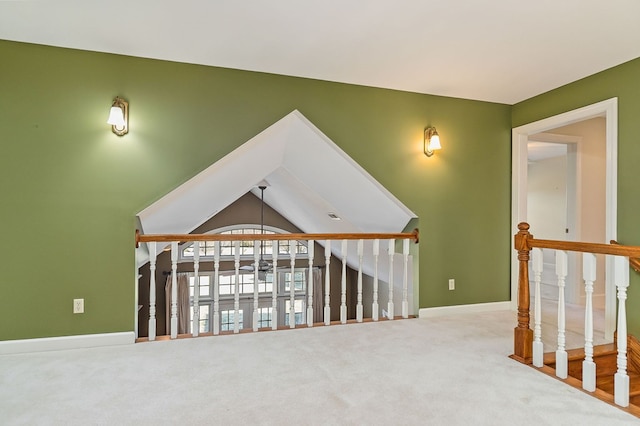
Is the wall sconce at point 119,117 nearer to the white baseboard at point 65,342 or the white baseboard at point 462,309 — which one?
the white baseboard at point 65,342

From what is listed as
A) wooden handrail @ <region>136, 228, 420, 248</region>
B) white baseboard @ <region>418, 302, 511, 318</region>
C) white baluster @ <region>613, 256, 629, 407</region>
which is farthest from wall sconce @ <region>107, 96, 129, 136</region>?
white baluster @ <region>613, 256, 629, 407</region>

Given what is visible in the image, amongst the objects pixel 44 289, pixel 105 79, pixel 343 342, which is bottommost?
pixel 343 342

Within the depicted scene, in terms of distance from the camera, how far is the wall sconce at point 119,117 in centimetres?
270

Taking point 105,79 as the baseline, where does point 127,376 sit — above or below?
below

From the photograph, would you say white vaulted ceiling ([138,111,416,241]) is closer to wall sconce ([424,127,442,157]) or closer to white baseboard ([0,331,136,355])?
wall sconce ([424,127,442,157])

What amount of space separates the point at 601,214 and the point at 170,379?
5.13 meters

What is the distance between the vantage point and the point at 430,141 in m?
3.60

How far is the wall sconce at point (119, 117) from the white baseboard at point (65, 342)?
1.54 metres

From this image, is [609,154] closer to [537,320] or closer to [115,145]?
[537,320]

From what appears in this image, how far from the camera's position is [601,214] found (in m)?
4.65

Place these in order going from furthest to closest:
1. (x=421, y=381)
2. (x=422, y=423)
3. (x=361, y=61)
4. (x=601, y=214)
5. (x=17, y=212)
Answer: (x=601, y=214)
(x=361, y=61)
(x=17, y=212)
(x=421, y=381)
(x=422, y=423)

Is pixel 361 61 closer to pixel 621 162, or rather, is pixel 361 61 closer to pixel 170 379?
pixel 621 162

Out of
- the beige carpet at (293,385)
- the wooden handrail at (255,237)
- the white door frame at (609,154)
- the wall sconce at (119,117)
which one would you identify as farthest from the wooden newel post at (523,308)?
the wall sconce at (119,117)

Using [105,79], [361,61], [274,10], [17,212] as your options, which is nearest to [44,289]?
[17,212]
